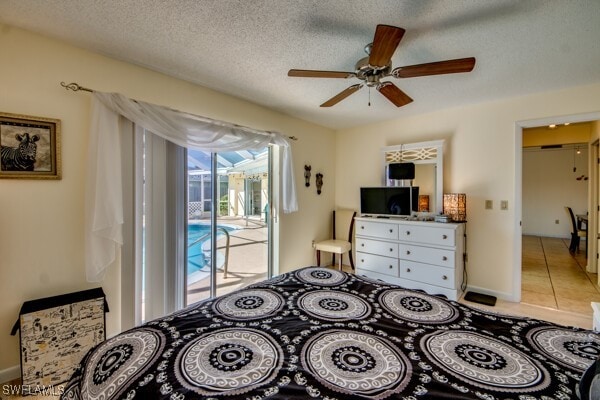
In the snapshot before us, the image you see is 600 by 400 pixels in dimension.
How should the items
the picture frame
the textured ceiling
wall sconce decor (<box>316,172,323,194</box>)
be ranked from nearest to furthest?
the textured ceiling
the picture frame
wall sconce decor (<box>316,172,323,194</box>)

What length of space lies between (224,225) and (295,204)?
98 cm

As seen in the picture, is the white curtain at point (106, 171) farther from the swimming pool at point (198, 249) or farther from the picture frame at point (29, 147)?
the swimming pool at point (198, 249)

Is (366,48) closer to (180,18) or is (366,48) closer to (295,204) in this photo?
(180,18)

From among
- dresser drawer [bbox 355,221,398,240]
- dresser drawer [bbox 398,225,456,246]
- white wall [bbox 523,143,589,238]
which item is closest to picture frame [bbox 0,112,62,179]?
dresser drawer [bbox 355,221,398,240]

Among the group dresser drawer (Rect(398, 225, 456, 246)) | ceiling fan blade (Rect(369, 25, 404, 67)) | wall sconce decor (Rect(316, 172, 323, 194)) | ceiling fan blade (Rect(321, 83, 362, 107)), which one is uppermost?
ceiling fan blade (Rect(321, 83, 362, 107))

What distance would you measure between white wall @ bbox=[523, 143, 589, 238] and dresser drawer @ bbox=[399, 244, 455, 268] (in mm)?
5829

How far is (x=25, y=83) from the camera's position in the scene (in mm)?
1753

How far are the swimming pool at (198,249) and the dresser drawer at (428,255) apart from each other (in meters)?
2.32

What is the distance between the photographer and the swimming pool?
2.73m

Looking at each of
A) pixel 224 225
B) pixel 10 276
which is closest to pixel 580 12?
pixel 224 225

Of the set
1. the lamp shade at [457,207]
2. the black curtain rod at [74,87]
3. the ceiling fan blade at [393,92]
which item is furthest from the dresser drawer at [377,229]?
the black curtain rod at [74,87]

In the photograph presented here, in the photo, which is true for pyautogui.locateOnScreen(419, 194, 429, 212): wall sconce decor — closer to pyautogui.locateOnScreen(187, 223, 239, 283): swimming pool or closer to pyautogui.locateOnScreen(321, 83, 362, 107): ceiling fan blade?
pyautogui.locateOnScreen(321, 83, 362, 107): ceiling fan blade

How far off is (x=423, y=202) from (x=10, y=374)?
427cm

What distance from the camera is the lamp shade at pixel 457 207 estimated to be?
10.5ft
